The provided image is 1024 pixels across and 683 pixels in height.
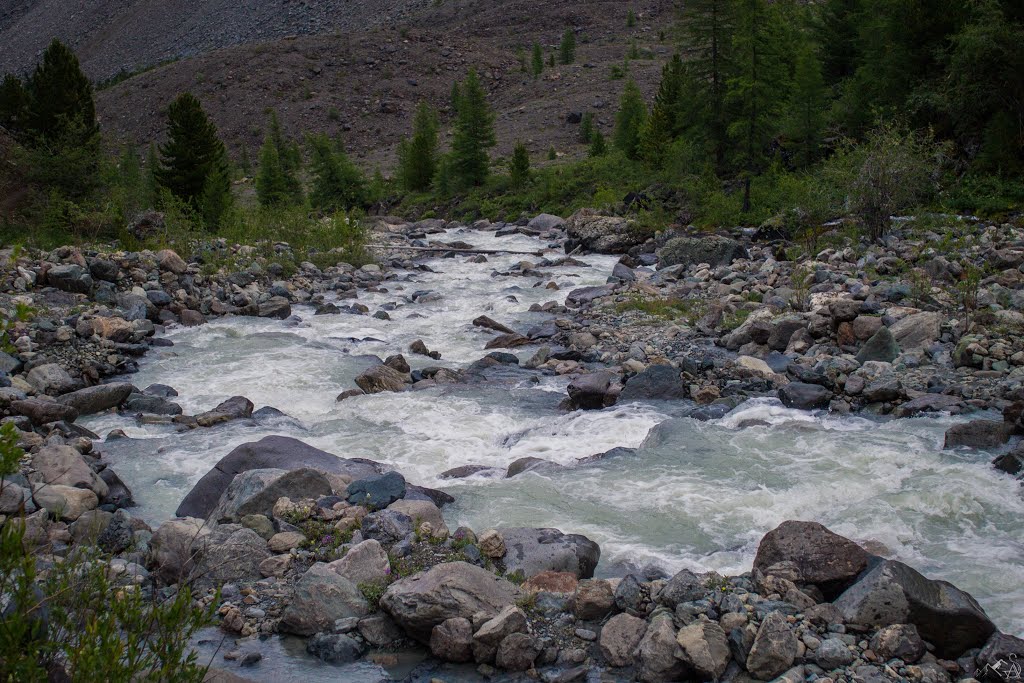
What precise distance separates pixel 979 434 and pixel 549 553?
205 inches

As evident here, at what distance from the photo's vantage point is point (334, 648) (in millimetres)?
5379

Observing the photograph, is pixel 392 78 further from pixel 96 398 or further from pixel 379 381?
pixel 96 398

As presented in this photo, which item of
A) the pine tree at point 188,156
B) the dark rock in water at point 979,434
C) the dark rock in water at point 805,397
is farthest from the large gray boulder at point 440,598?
the pine tree at point 188,156

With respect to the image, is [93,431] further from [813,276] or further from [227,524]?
[813,276]

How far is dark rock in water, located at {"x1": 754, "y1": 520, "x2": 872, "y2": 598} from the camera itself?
5.77 metres

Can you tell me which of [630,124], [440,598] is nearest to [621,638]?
[440,598]

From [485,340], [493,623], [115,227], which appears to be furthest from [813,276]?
[115,227]

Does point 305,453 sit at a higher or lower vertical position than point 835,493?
higher

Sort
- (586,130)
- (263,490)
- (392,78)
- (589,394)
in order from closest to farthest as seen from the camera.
Result: (263,490) < (589,394) < (586,130) < (392,78)

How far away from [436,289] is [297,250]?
448 centimetres

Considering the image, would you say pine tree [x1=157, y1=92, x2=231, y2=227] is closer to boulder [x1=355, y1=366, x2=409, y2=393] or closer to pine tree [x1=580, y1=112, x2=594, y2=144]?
boulder [x1=355, y1=366, x2=409, y2=393]

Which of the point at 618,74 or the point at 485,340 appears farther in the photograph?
the point at 618,74

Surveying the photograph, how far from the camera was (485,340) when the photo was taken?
1528cm

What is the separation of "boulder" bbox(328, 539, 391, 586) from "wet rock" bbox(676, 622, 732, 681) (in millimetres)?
2274
